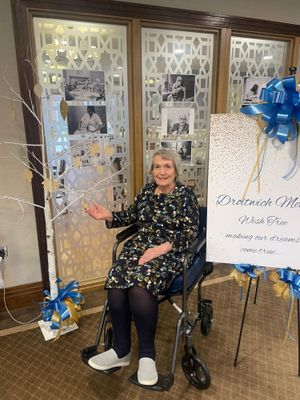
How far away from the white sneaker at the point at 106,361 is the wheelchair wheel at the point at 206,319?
59 centimetres

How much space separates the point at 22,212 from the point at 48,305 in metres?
0.66

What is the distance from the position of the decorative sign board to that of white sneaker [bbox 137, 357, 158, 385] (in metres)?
0.59

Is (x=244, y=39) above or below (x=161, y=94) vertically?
above

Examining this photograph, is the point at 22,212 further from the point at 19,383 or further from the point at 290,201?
the point at 290,201

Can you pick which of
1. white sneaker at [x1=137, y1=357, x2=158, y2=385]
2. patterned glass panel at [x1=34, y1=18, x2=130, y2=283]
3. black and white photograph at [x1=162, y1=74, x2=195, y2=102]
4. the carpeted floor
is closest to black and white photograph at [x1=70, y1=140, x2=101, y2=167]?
patterned glass panel at [x1=34, y1=18, x2=130, y2=283]

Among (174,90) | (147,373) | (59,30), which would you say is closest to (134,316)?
(147,373)

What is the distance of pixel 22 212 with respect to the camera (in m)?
2.10

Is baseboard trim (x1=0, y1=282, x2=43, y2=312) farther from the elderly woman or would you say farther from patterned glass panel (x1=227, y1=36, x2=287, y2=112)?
patterned glass panel (x1=227, y1=36, x2=287, y2=112)

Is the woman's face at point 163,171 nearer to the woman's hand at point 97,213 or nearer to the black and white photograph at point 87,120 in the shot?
the woman's hand at point 97,213

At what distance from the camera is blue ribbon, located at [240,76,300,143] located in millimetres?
1200

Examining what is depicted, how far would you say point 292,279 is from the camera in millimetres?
1443

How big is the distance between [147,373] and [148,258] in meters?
0.54

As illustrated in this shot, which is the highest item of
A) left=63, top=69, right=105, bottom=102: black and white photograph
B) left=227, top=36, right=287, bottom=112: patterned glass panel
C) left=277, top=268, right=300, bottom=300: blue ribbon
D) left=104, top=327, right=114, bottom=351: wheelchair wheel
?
left=227, top=36, right=287, bottom=112: patterned glass panel

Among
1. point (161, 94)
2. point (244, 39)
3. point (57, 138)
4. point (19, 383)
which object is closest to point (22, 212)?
point (57, 138)
